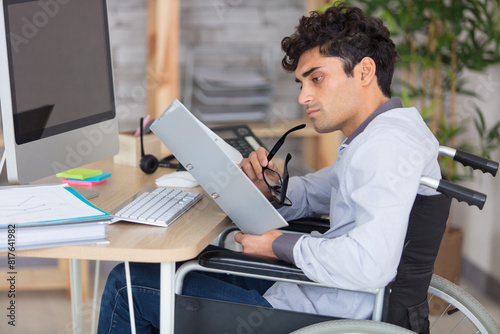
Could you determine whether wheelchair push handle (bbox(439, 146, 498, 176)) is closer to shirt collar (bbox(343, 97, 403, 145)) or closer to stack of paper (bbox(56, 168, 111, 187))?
shirt collar (bbox(343, 97, 403, 145))

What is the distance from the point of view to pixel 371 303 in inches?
53.2

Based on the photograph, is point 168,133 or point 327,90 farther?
point 327,90

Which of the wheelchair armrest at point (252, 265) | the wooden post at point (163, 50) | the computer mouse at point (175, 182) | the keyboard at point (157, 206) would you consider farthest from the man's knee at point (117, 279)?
the wooden post at point (163, 50)

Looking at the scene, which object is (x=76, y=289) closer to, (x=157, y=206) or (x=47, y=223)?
(x=157, y=206)

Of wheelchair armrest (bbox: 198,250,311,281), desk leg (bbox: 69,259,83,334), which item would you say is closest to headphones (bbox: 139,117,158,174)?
desk leg (bbox: 69,259,83,334)

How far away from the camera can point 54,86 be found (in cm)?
156

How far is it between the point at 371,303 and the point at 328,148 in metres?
1.69

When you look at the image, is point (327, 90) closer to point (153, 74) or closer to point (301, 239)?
point (301, 239)

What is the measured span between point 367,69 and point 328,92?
4.1 inches

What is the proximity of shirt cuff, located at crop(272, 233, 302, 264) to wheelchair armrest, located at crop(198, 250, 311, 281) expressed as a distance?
17 mm

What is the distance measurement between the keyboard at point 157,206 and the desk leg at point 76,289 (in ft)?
1.24

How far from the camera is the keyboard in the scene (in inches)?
53.5

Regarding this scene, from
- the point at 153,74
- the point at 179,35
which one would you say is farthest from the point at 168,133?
the point at 179,35

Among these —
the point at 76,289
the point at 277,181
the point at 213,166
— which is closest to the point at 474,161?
the point at 277,181
